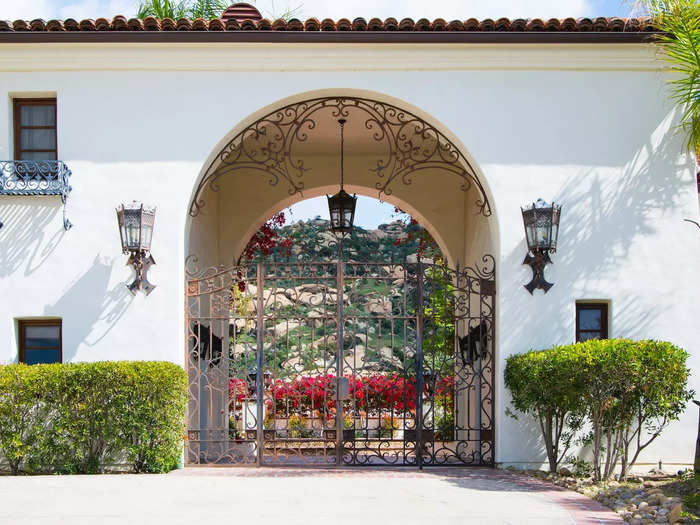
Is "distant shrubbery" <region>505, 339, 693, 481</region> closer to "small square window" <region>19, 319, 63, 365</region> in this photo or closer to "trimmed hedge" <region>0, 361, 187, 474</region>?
"trimmed hedge" <region>0, 361, 187, 474</region>

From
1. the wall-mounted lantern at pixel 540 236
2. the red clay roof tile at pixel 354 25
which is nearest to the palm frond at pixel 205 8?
the red clay roof tile at pixel 354 25

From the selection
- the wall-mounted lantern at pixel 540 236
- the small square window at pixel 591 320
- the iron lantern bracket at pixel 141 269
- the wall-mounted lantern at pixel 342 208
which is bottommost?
the small square window at pixel 591 320

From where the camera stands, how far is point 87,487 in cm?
734

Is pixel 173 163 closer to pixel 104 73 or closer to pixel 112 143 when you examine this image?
pixel 112 143

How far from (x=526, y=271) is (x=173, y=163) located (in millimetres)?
4208

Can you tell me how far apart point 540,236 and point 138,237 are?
4.41 metres

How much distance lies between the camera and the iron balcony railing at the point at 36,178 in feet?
28.8

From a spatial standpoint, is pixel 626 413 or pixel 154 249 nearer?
pixel 626 413

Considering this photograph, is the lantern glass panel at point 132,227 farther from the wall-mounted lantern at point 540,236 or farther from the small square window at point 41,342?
the wall-mounted lantern at point 540,236

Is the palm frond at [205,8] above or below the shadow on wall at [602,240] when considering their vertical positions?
above

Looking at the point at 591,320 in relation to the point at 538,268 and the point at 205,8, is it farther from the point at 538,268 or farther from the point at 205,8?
the point at 205,8

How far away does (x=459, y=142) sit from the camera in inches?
357

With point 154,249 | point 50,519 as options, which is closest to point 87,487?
point 50,519

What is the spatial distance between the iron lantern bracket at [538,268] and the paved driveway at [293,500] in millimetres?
2095
